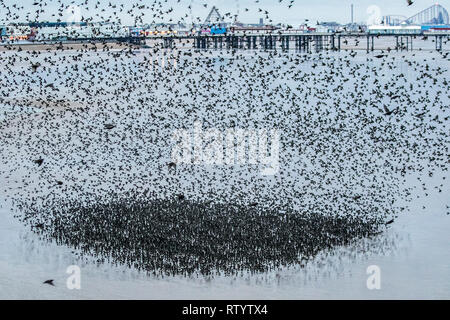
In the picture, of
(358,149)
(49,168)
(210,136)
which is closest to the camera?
(49,168)

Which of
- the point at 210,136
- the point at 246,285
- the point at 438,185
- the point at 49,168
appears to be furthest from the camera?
the point at 210,136

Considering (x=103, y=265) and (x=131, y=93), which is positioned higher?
(x=131, y=93)

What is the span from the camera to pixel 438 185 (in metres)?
52.2

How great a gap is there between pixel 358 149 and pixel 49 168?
101 ft

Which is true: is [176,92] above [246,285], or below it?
above

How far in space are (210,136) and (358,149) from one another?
17.4 meters

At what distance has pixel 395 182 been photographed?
175 feet

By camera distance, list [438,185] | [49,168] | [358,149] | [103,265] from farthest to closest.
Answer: [358,149], [49,168], [438,185], [103,265]

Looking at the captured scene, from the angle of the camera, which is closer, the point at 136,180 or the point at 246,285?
the point at 246,285

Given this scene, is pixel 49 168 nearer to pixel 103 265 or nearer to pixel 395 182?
pixel 103 265

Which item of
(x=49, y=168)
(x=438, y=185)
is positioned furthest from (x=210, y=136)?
(x=438, y=185)

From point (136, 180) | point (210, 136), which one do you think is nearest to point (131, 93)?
point (210, 136)

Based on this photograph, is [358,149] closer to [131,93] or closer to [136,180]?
[136,180]
